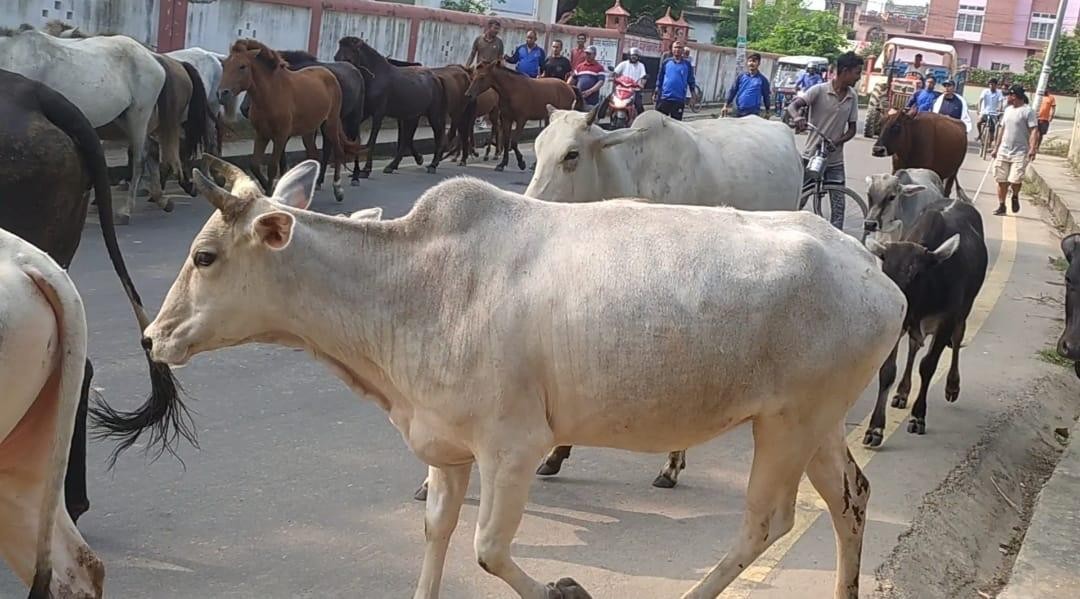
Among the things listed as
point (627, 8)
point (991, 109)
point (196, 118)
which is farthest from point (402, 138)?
→ point (627, 8)

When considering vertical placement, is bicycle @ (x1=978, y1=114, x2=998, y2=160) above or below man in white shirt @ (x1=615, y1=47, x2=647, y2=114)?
below

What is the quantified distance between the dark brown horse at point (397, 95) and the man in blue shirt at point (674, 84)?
4.41 meters

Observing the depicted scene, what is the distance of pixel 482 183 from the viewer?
4258 mm

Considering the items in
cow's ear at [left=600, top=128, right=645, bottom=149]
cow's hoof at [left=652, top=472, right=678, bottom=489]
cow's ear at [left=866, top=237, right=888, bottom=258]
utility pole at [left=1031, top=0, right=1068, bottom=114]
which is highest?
utility pole at [left=1031, top=0, right=1068, bottom=114]

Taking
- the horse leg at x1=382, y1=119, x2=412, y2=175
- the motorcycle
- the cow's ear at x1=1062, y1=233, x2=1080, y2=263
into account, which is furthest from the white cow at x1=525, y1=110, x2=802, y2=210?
the motorcycle

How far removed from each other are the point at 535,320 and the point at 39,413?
5.03 feet

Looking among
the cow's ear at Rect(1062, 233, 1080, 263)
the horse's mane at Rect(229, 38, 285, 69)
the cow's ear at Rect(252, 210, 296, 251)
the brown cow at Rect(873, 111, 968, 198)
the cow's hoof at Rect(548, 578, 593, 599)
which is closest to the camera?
Result: the cow's ear at Rect(252, 210, 296, 251)

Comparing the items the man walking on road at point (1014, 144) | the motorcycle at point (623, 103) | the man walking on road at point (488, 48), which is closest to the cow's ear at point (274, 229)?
the motorcycle at point (623, 103)

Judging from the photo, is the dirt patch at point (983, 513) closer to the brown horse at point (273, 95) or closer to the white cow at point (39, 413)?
the white cow at point (39, 413)

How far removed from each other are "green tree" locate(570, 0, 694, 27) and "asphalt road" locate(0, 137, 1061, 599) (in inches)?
1453

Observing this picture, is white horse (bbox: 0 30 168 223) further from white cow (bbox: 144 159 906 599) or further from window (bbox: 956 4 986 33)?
window (bbox: 956 4 986 33)

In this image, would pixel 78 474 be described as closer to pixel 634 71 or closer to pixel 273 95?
pixel 273 95

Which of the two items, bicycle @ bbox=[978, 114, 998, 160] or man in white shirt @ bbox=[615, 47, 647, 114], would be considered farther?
bicycle @ bbox=[978, 114, 998, 160]

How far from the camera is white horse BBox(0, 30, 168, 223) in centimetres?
1097
